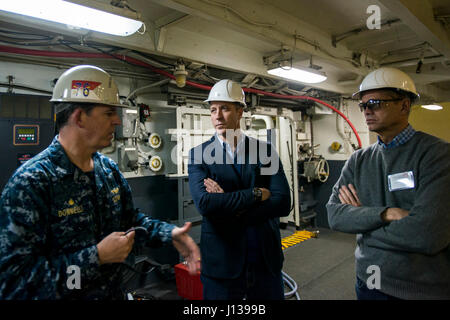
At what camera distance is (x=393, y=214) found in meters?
1.39

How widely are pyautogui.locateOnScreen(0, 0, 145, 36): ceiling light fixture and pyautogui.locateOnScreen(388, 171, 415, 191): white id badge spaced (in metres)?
1.88

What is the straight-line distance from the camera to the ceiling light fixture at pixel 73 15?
5.70 feet

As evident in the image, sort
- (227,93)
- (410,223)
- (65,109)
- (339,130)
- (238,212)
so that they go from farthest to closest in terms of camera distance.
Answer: (339,130) → (227,93) → (238,212) → (410,223) → (65,109)

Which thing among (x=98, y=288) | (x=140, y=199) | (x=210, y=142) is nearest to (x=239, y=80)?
(x=140, y=199)

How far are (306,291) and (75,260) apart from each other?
2.92 metres

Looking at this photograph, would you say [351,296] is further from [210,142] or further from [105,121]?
[105,121]

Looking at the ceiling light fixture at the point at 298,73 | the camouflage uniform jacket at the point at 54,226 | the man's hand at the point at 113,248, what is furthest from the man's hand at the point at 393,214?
the ceiling light fixture at the point at 298,73

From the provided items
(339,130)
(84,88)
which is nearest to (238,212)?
(84,88)

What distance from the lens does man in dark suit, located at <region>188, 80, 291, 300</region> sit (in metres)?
1.65

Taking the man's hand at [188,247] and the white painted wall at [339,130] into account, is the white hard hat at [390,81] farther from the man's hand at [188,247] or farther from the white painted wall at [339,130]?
the white painted wall at [339,130]

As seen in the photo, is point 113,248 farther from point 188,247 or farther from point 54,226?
point 188,247

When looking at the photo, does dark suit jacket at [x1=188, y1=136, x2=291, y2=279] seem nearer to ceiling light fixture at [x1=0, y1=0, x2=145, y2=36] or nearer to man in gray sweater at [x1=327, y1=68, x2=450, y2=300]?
man in gray sweater at [x1=327, y1=68, x2=450, y2=300]

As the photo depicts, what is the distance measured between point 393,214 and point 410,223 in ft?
0.30

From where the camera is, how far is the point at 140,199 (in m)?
3.49
